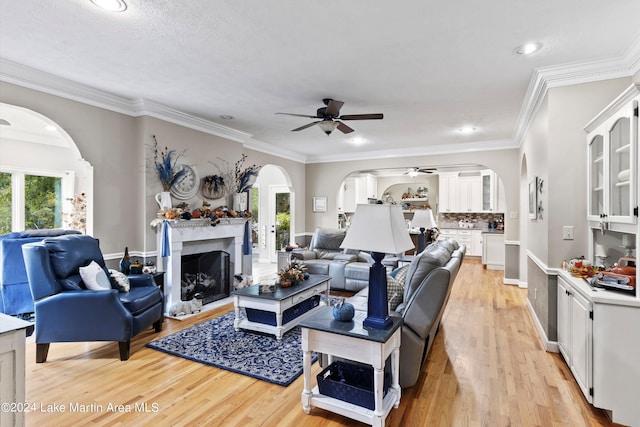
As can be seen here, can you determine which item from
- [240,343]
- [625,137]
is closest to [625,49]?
[625,137]

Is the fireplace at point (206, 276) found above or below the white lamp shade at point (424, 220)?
below

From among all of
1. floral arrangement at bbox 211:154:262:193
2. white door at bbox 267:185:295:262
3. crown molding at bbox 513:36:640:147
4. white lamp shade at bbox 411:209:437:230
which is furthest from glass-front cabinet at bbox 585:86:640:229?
white door at bbox 267:185:295:262

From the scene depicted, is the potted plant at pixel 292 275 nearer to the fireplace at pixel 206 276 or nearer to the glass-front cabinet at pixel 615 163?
the fireplace at pixel 206 276

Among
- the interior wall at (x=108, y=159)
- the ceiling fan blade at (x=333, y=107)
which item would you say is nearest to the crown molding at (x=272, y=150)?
the interior wall at (x=108, y=159)

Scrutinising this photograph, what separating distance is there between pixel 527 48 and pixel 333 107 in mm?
1857

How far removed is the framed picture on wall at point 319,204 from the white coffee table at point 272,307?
13.0 feet

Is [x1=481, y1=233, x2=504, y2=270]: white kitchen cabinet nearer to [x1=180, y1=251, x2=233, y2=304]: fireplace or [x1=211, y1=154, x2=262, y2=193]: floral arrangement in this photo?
[x1=211, y1=154, x2=262, y2=193]: floral arrangement

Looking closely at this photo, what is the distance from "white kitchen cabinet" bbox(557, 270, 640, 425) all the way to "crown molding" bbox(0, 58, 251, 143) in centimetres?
471

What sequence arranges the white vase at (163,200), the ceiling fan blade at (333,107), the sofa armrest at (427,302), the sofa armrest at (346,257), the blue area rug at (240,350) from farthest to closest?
the sofa armrest at (346,257) < the white vase at (163,200) < the ceiling fan blade at (333,107) < the blue area rug at (240,350) < the sofa armrest at (427,302)

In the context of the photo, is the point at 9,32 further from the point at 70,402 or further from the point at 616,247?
the point at 616,247

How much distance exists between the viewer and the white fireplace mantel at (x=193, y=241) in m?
4.31

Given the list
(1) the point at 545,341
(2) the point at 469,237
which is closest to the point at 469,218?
(2) the point at 469,237

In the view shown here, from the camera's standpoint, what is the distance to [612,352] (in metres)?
2.13

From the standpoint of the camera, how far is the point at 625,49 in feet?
8.95
